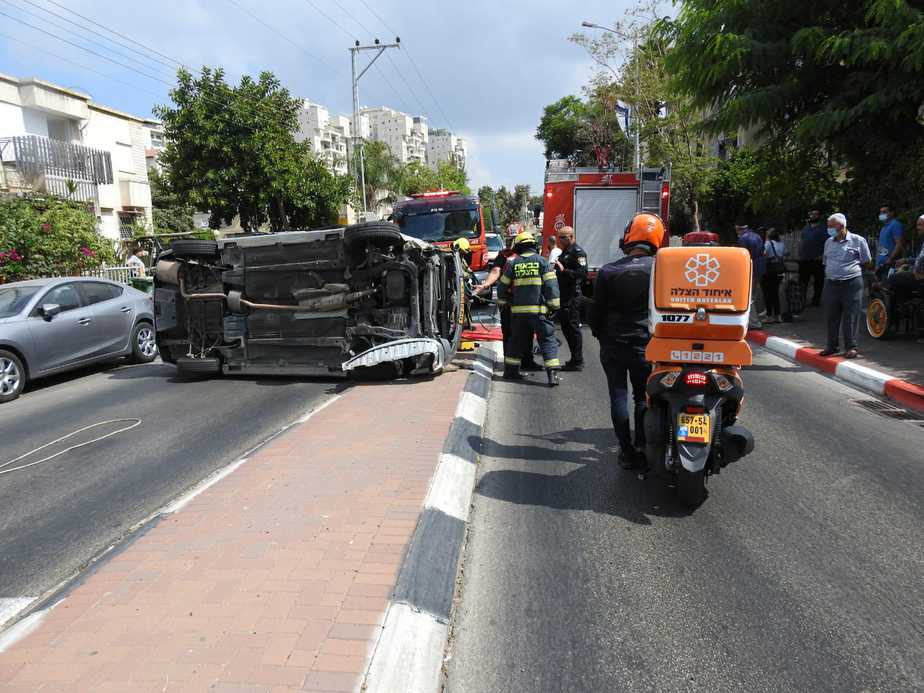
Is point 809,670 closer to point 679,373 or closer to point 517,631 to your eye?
point 517,631

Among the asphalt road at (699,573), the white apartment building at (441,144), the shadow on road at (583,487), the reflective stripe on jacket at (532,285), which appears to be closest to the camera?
the asphalt road at (699,573)

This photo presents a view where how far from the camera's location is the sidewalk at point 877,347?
8211 mm

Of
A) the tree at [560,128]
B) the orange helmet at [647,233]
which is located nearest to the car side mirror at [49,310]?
the orange helmet at [647,233]

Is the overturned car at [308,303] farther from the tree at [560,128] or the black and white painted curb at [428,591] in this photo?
the tree at [560,128]

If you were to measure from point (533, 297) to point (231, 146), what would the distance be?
1997cm

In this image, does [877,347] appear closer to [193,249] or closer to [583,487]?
[583,487]

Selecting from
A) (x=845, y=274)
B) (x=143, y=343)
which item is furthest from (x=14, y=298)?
(x=845, y=274)

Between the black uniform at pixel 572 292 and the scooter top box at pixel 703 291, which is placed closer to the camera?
the scooter top box at pixel 703 291

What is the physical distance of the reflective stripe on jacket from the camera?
8.34 meters

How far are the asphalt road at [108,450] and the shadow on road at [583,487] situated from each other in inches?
94.5

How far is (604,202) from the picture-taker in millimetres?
16062

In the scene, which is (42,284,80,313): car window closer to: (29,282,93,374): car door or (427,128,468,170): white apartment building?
(29,282,93,374): car door

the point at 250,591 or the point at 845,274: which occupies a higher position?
the point at 845,274

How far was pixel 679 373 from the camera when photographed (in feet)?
14.2
